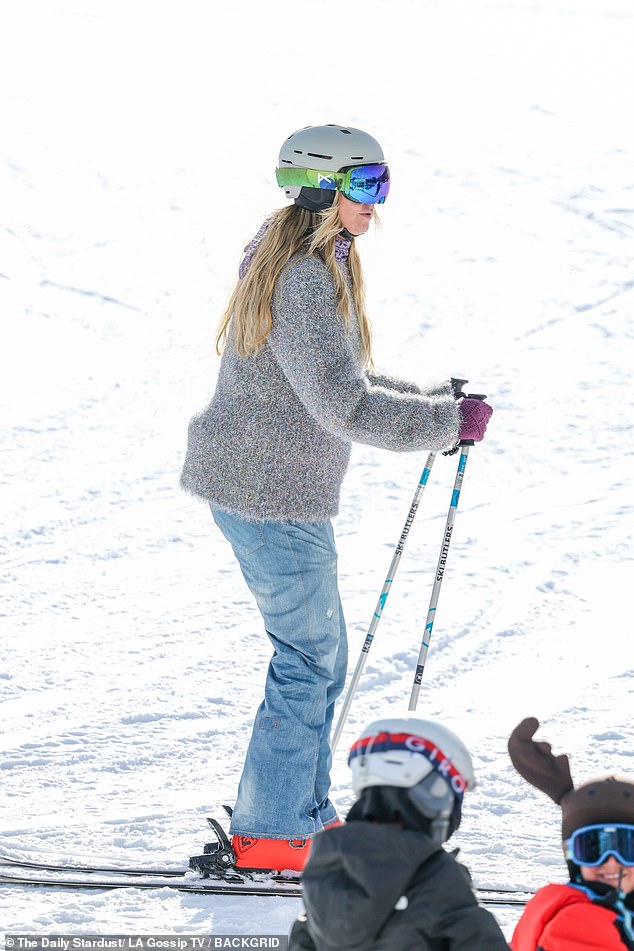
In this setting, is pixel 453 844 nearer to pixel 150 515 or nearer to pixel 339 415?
pixel 339 415

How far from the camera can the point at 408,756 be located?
2051mm

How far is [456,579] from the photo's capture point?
21.9 ft

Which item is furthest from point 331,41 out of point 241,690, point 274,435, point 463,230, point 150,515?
point 274,435

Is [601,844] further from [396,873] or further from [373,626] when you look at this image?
[373,626]

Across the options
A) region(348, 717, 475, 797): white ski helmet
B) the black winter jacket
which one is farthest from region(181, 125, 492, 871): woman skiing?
the black winter jacket

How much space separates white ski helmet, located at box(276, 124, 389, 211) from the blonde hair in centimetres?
4

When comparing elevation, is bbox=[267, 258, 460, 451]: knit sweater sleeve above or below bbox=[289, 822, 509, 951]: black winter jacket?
above

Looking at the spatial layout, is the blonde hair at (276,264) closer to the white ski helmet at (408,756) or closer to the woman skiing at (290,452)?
the woman skiing at (290,452)

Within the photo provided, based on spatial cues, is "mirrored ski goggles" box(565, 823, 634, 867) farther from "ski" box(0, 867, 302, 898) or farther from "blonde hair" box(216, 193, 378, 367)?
"blonde hair" box(216, 193, 378, 367)

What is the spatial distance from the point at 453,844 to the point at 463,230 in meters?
10.5

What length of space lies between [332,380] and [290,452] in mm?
292

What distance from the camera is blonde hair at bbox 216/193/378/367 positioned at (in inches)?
128

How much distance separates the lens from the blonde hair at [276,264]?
325 cm

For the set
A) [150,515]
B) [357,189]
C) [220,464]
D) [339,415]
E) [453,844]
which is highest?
[357,189]
